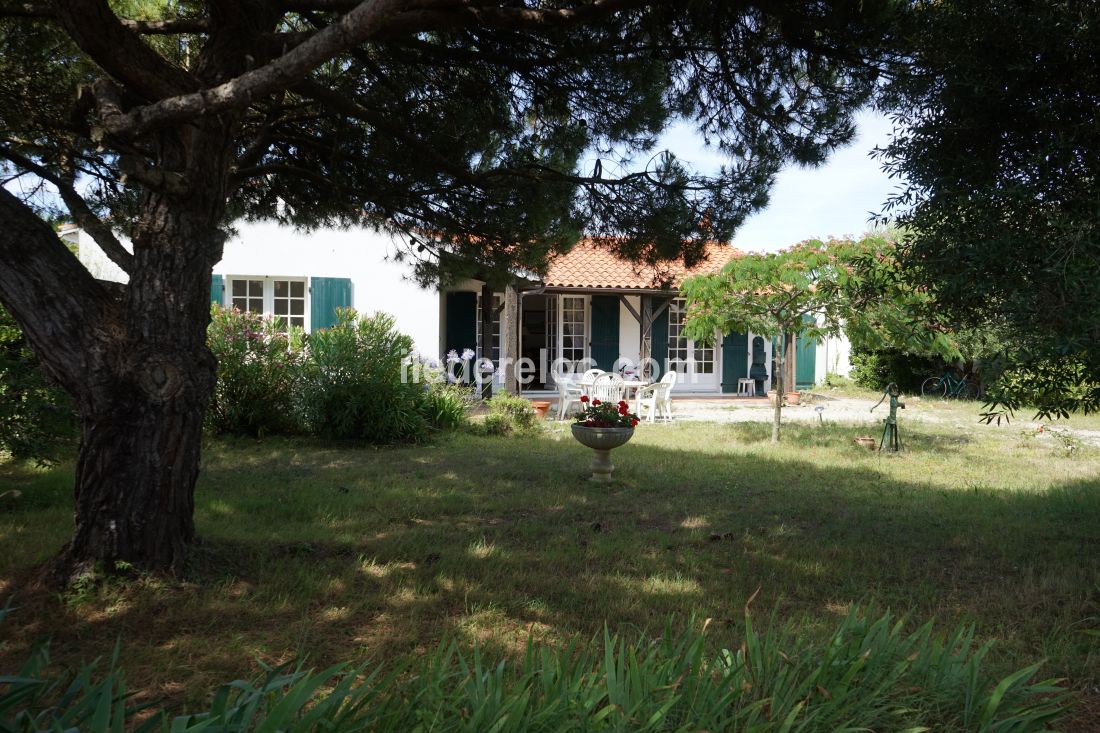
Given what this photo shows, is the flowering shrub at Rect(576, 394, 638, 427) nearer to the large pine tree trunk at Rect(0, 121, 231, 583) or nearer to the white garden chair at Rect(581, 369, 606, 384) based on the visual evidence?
the large pine tree trunk at Rect(0, 121, 231, 583)

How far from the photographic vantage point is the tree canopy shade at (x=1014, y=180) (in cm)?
326

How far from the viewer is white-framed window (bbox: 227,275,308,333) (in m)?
13.9

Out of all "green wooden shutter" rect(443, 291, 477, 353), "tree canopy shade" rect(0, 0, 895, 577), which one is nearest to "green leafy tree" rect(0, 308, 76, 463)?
"tree canopy shade" rect(0, 0, 895, 577)

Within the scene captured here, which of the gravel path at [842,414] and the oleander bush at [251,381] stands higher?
the oleander bush at [251,381]

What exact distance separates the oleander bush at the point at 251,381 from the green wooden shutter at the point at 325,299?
10.6 ft

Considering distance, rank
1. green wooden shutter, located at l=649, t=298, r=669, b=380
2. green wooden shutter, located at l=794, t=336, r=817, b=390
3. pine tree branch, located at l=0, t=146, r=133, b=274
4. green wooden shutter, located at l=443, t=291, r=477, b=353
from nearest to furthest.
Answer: pine tree branch, located at l=0, t=146, r=133, b=274
green wooden shutter, located at l=443, t=291, r=477, b=353
green wooden shutter, located at l=649, t=298, r=669, b=380
green wooden shutter, located at l=794, t=336, r=817, b=390

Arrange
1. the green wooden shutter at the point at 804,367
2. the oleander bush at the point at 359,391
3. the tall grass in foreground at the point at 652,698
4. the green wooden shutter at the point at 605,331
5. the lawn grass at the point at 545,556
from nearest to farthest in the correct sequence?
the tall grass in foreground at the point at 652,698
the lawn grass at the point at 545,556
the oleander bush at the point at 359,391
the green wooden shutter at the point at 605,331
the green wooden shutter at the point at 804,367

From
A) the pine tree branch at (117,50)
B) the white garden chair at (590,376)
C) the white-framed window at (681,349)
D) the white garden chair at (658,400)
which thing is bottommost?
the white garden chair at (658,400)

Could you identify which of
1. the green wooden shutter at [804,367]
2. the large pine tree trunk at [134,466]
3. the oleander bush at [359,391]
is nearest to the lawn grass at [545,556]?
the large pine tree trunk at [134,466]

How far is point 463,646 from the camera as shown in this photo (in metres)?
3.45

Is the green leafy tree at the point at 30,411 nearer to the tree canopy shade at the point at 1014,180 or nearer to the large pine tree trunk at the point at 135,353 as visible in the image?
the large pine tree trunk at the point at 135,353

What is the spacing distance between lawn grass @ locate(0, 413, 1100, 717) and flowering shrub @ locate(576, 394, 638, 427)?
596 millimetres

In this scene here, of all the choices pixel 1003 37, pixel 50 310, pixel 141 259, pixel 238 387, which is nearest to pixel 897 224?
pixel 1003 37

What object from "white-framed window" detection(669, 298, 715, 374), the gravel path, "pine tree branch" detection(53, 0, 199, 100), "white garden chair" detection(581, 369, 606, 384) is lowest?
A: the gravel path
